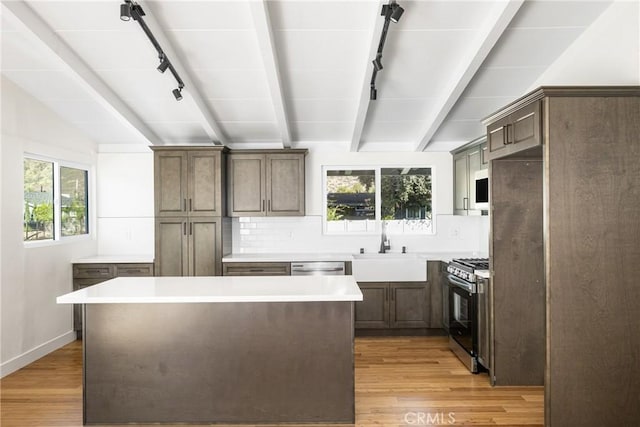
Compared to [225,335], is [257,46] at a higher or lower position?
higher

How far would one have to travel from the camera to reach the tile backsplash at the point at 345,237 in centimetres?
569

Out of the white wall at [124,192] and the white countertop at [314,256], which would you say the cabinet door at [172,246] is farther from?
the white wall at [124,192]

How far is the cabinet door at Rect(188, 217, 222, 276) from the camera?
5.11 m

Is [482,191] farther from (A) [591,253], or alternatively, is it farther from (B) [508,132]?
(A) [591,253]

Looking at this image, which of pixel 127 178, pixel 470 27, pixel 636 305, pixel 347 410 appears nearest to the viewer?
pixel 636 305

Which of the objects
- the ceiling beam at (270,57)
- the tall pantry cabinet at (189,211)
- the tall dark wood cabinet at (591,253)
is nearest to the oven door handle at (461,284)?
the tall dark wood cabinet at (591,253)

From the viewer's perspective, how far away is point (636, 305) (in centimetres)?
261

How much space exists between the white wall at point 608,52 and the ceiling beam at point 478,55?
73 cm

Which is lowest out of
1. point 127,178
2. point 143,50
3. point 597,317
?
point 597,317

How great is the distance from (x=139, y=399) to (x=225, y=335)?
0.71m

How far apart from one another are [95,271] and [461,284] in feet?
12.9

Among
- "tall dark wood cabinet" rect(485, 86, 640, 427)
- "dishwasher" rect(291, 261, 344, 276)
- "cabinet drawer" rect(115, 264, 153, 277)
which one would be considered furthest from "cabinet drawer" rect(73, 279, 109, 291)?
"tall dark wood cabinet" rect(485, 86, 640, 427)

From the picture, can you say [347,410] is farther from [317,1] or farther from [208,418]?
[317,1]

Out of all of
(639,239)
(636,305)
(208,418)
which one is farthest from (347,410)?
(639,239)
